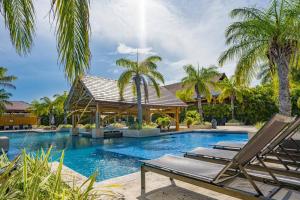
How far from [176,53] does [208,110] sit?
1305cm

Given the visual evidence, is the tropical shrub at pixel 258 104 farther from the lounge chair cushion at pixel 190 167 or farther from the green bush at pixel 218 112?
the lounge chair cushion at pixel 190 167

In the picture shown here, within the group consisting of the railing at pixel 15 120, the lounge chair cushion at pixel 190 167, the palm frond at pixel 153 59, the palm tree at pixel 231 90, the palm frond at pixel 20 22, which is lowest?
the lounge chair cushion at pixel 190 167

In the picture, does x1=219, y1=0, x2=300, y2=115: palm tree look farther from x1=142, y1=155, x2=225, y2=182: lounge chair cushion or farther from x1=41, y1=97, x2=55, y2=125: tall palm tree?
x1=41, y1=97, x2=55, y2=125: tall palm tree

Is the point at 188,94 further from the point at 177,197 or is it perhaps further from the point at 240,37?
the point at 177,197

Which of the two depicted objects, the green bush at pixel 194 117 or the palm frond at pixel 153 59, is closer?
the palm frond at pixel 153 59

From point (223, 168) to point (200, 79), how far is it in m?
23.0

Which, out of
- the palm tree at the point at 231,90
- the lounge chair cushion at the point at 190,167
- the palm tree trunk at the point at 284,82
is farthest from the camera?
the palm tree at the point at 231,90

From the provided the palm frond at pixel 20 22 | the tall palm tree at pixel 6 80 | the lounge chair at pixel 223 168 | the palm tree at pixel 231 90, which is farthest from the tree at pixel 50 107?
the lounge chair at pixel 223 168

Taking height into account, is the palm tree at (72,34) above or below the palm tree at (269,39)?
below

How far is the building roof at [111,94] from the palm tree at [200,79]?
342 cm

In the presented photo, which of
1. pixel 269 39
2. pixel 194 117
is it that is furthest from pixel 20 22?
pixel 194 117

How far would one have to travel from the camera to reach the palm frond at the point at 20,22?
3779mm

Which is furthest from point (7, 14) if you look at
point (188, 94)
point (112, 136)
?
point (188, 94)

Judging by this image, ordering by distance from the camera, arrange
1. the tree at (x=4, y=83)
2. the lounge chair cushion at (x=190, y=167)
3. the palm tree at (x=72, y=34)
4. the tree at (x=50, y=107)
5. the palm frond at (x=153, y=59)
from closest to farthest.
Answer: the palm tree at (x=72, y=34), the lounge chair cushion at (x=190, y=167), the palm frond at (x=153, y=59), the tree at (x=4, y=83), the tree at (x=50, y=107)
